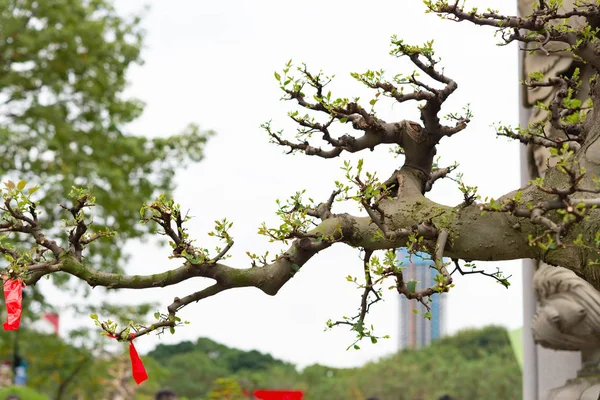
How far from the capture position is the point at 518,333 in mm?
6660

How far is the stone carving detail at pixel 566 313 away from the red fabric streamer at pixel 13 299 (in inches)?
99.2

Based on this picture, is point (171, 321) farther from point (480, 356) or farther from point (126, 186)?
point (480, 356)

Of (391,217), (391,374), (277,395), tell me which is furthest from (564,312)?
(391,374)

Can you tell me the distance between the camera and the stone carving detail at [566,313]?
13.8 ft

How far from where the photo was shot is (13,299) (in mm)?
2662

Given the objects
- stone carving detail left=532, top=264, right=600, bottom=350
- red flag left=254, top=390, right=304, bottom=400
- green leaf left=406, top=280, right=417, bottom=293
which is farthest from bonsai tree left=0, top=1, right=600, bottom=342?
red flag left=254, top=390, right=304, bottom=400

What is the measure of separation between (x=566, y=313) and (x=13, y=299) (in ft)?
8.37

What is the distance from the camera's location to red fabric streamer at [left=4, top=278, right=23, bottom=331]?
258 cm

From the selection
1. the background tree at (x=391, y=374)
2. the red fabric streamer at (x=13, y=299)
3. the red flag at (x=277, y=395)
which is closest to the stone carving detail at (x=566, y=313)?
the red fabric streamer at (x=13, y=299)

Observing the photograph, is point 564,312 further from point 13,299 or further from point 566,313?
point 13,299

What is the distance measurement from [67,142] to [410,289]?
8.49m

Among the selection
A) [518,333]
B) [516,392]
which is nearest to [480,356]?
[516,392]

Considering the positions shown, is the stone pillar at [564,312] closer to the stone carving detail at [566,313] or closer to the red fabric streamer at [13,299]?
the stone carving detail at [566,313]

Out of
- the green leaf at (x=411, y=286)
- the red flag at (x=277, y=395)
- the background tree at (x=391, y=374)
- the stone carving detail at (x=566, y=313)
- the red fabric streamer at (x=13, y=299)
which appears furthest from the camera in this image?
the background tree at (x=391, y=374)
